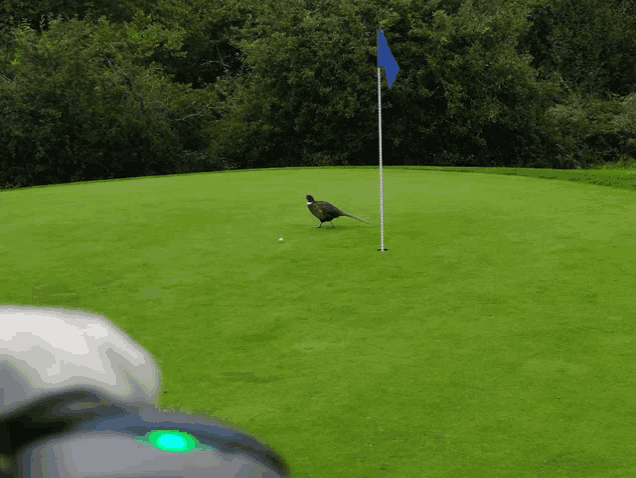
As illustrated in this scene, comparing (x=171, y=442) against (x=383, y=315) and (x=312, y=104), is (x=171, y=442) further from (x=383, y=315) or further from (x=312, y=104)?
(x=312, y=104)

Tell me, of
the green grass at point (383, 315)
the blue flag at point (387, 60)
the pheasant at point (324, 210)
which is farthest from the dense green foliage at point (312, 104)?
the blue flag at point (387, 60)

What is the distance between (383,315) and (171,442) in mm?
3740

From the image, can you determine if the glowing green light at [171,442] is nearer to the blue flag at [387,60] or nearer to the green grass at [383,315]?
the green grass at [383,315]

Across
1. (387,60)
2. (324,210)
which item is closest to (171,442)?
(387,60)

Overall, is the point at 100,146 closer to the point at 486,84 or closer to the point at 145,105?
the point at 145,105

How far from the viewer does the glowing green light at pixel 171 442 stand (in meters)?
1.16

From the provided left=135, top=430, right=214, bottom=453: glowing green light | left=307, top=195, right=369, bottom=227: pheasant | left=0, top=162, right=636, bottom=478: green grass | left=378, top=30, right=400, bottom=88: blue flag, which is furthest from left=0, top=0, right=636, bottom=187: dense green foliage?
left=135, top=430, right=214, bottom=453: glowing green light

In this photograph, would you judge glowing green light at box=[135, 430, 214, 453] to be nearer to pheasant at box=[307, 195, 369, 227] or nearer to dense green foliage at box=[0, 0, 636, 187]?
pheasant at box=[307, 195, 369, 227]

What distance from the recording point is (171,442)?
1.17 metres

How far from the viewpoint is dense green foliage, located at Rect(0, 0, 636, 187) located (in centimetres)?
2052

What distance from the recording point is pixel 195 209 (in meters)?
9.84

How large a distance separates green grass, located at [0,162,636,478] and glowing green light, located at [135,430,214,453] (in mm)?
1559

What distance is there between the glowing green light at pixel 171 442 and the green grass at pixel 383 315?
61.4 inches

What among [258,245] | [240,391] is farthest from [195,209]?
[240,391]
